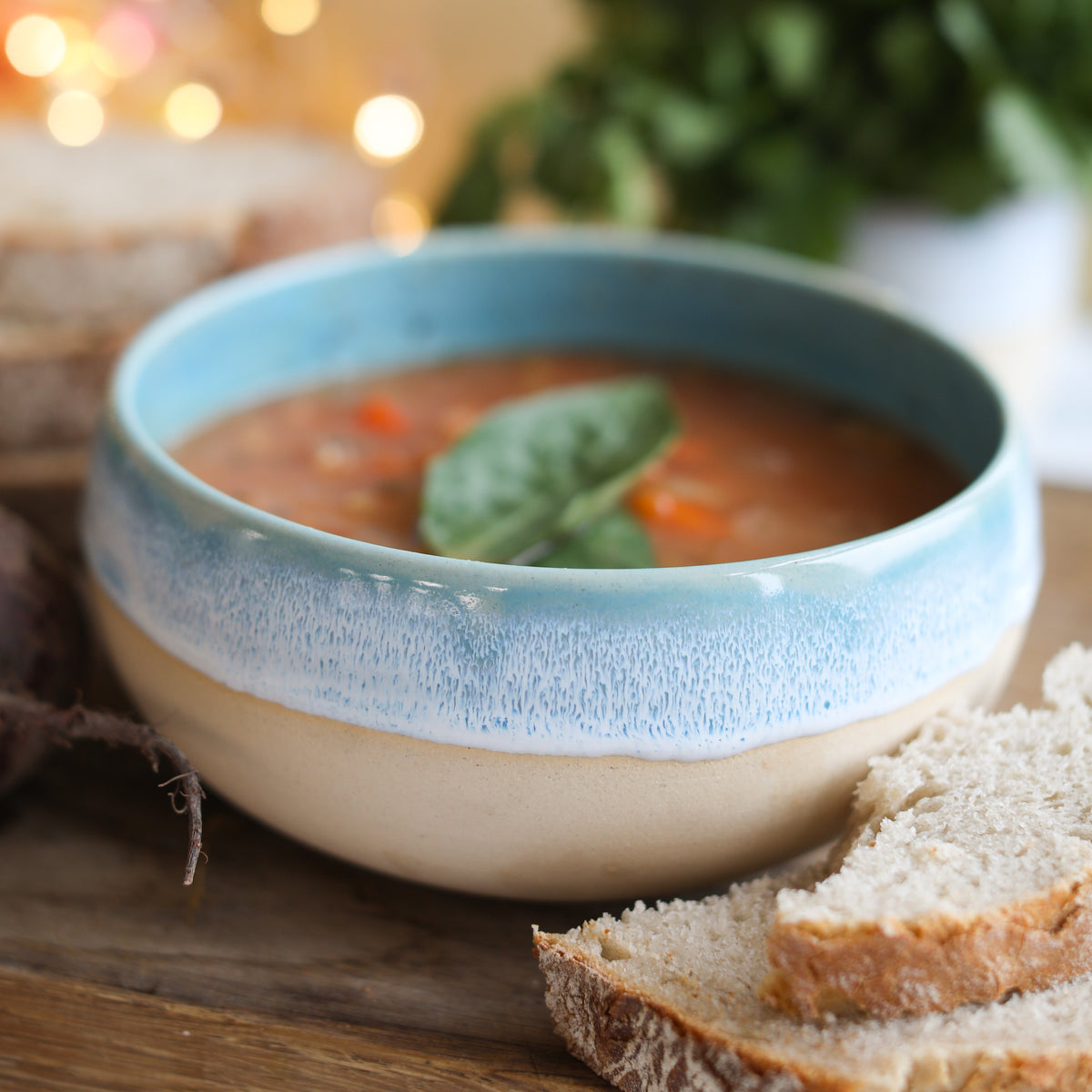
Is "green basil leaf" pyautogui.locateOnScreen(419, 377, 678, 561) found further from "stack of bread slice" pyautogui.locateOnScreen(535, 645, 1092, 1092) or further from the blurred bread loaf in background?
the blurred bread loaf in background

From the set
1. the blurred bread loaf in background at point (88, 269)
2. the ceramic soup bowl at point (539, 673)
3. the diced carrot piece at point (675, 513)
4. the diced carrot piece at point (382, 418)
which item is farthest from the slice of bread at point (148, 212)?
the diced carrot piece at point (675, 513)

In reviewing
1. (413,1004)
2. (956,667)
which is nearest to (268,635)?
(413,1004)

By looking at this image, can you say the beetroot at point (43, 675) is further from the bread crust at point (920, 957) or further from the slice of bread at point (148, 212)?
the slice of bread at point (148, 212)

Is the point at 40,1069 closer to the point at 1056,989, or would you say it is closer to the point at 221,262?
the point at 1056,989

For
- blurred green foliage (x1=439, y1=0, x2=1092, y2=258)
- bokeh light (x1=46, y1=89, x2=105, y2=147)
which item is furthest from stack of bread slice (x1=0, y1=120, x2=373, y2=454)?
blurred green foliage (x1=439, y1=0, x2=1092, y2=258)

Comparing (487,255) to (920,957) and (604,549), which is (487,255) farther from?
(920,957)

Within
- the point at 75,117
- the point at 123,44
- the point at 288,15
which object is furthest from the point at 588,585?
the point at 288,15
